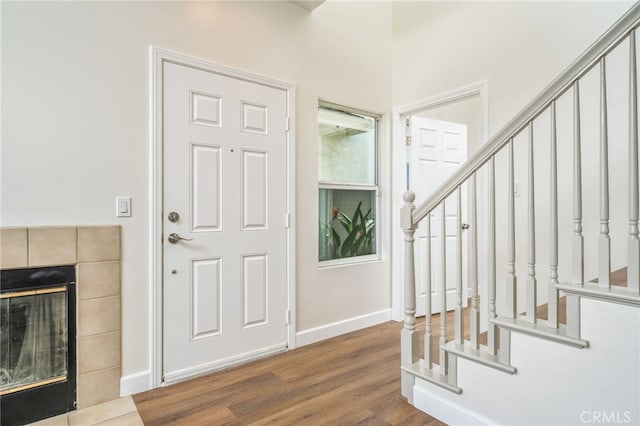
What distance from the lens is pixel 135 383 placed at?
2.07 metres

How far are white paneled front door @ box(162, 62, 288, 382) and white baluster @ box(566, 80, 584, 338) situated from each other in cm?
188

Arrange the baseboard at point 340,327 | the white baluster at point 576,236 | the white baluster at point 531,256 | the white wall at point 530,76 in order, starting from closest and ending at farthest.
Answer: the white baluster at point 576,236, the white baluster at point 531,256, the white wall at point 530,76, the baseboard at point 340,327

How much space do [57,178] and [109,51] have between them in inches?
31.7

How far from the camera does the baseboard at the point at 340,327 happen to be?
2820 mm

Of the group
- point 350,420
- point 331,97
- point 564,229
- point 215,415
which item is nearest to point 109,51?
point 331,97

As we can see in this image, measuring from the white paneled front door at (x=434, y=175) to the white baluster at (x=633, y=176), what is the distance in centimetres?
213

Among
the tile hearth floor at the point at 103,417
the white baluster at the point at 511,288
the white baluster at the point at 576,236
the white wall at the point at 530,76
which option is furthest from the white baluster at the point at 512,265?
the tile hearth floor at the point at 103,417

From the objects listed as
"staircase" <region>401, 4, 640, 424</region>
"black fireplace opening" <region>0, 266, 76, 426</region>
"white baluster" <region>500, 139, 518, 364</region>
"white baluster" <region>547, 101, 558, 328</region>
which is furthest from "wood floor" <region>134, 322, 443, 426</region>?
"white baluster" <region>547, 101, 558, 328</region>

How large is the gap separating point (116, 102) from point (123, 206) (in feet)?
2.05

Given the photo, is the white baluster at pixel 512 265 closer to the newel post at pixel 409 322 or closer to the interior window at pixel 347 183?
the newel post at pixel 409 322

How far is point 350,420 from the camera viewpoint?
1.80m

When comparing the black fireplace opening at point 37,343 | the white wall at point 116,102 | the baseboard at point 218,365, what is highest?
the white wall at point 116,102

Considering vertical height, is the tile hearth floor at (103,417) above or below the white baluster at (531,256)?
below

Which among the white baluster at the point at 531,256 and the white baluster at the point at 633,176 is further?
the white baluster at the point at 531,256
